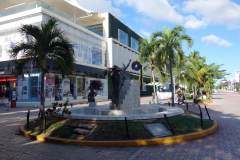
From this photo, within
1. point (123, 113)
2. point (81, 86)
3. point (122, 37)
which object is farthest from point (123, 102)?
point (122, 37)

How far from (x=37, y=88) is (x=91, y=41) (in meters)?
12.0

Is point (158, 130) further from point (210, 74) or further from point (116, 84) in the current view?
point (210, 74)

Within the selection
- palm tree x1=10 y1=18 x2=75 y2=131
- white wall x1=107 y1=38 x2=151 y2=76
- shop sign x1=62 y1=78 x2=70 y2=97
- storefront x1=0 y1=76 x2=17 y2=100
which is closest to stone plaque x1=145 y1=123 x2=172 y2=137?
palm tree x1=10 y1=18 x2=75 y2=131

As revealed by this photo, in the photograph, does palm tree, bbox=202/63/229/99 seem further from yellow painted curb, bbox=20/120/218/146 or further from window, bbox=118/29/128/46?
yellow painted curb, bbox=20/120/218/146

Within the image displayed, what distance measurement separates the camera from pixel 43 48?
9328 millimetres

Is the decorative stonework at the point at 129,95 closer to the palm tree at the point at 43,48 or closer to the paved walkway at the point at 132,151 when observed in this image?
the palm tree at the point at 43,48

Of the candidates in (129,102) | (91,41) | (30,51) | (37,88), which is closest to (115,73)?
(129,102)

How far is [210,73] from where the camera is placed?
103 feet

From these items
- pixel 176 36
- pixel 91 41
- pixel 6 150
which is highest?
pixel 91 41

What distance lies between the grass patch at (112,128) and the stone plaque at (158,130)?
0.16 metres

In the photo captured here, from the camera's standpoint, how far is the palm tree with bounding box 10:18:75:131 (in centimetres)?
930

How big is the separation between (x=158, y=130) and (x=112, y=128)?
1.74 meters

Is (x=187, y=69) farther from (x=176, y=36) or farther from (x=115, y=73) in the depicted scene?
(x=115, y=73)

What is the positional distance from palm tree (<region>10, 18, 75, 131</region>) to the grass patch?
2.01m
